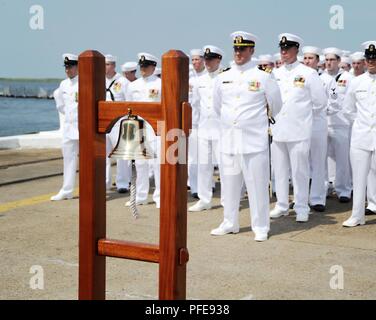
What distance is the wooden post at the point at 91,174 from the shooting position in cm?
362

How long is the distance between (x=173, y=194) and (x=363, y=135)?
440 centimetres

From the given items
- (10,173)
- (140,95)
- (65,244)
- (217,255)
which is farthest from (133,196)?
(10,173)

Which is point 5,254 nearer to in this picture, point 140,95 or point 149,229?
point 149,229

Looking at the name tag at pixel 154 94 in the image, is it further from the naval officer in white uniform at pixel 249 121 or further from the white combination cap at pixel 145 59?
the naval officer in white uniform at pixel 249 121

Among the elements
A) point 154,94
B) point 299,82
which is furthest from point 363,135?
point 154,94

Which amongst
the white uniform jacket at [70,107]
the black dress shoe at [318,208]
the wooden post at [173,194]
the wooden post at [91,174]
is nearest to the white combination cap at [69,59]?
the white uniform jacket at [70,107]

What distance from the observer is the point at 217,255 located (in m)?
6.17

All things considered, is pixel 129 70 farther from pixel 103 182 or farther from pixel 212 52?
pixel 103 182

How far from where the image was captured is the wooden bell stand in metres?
3.38

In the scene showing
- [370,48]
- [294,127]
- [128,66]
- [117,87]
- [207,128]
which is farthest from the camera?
[128,66]

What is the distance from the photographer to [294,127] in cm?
781

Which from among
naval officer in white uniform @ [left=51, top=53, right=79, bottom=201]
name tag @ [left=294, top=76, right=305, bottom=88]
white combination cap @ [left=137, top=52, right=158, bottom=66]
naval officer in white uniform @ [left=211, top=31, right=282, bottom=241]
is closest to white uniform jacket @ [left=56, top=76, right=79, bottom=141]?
naval officer in white uniform @ [left=51, top=53, right=79, bottom=201]

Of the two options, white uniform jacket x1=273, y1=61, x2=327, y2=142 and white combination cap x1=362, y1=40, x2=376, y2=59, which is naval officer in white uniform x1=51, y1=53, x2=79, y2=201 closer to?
white uniform jacket x1=273, y1=61, x2=327, y2=142

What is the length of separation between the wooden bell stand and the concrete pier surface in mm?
1357
